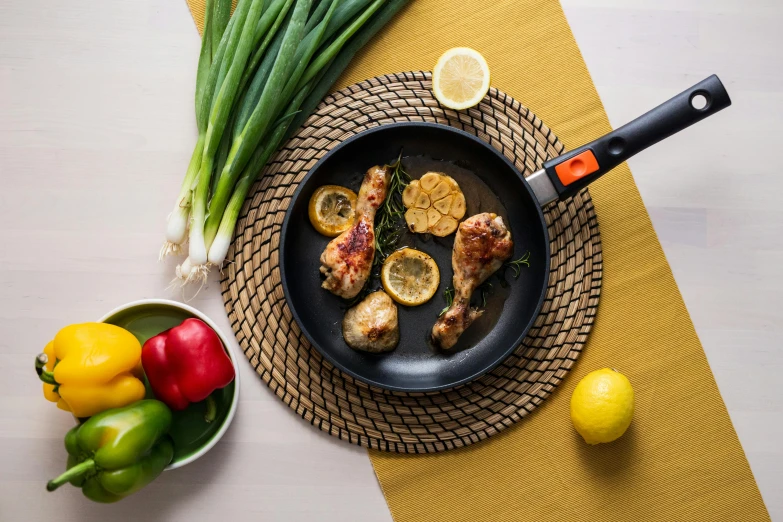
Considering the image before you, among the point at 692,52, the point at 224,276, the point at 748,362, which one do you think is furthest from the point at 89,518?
the point at 692,52

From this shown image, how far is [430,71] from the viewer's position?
2.30 metres

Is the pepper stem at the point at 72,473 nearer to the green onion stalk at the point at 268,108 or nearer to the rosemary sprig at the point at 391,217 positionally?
the green onion stalk at the point at 268,108

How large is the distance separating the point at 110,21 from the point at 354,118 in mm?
961

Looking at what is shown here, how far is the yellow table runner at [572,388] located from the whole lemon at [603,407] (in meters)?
0.13

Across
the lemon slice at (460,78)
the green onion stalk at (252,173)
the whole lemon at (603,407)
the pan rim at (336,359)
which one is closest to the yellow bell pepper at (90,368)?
the green onion stalk at (252,173)

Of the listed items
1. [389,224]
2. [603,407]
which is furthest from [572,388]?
[389,224]

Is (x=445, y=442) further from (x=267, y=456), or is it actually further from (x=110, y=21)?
(x=110, y=21)

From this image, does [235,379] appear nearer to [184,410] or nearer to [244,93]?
[184,410]

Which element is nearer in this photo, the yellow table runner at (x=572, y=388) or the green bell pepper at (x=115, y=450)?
the green bell pepper at (x=115, y=450)

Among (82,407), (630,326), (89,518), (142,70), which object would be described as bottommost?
(89,518)

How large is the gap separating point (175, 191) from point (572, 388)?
5.17 feet

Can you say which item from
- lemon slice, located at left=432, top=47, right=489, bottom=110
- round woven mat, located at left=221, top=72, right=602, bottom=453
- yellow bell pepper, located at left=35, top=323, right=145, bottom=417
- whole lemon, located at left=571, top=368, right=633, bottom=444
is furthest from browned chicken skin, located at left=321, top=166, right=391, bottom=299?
whole lemon, located at left=571, top=368, right=633, bottom=444

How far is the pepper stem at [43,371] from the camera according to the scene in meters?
1.94

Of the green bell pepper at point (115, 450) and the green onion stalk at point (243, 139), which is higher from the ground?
the green onion stalk at point (243, 139)
